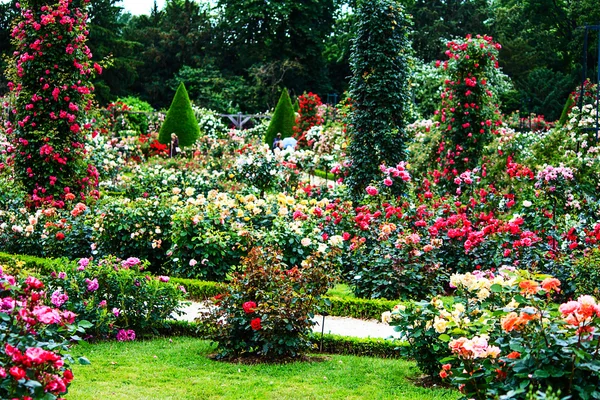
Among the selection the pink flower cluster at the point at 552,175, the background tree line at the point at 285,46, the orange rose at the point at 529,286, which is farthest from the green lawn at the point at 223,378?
the background tree line at the point at 285,46

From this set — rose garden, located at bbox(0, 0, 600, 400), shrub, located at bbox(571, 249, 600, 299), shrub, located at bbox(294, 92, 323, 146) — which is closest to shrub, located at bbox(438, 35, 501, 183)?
rose garden, located at bbox(0, 0, 600, 400)

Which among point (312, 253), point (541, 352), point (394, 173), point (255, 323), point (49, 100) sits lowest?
point (255, 323)

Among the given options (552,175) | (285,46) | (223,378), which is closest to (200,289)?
(223,378)

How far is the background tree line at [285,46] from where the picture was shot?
30672 mm

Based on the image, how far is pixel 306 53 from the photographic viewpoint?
3394 cm

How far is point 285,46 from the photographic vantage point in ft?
112

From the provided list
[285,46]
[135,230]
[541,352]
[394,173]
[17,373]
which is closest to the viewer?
[17,373]

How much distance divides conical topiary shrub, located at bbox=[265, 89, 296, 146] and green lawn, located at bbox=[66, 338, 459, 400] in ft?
55.2

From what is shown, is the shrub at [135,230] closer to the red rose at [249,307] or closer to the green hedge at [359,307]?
the green hedge at [359,307]

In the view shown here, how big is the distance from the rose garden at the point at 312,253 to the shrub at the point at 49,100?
28 mm

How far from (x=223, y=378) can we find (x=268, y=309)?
23.2 inches

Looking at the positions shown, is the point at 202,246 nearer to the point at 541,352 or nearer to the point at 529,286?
the point at 529,286

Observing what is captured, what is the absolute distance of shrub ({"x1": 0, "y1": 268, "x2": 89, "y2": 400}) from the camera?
2.80m

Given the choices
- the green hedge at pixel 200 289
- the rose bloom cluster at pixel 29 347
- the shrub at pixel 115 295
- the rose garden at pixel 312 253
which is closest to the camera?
the rose bloom cluster at pixel 29 347
